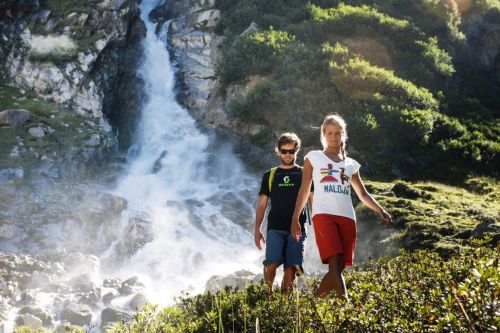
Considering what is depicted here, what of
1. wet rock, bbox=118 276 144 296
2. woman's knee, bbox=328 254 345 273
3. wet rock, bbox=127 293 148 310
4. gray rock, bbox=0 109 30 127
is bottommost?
wet rock, bbox=127 293 148 310

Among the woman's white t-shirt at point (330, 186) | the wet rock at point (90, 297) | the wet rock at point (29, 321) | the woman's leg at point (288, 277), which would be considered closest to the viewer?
the woman's white t-shirt at point (330, 186)

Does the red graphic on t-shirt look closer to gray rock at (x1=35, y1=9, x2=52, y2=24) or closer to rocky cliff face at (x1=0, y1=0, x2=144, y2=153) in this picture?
rocky cliff face at (x1=0, y1=0, x2=144, y2=153)

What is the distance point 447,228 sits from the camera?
14.4 metres

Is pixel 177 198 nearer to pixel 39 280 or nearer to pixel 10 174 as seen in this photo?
pixel 10 174

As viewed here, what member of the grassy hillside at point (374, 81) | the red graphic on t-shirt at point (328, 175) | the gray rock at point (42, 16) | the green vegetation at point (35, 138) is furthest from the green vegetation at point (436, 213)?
the gray rock at point (42, 16)

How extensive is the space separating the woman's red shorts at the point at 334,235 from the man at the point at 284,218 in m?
0.84

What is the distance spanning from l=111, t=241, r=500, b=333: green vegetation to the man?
73 cm

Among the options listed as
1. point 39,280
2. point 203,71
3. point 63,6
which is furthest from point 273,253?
point 63,6

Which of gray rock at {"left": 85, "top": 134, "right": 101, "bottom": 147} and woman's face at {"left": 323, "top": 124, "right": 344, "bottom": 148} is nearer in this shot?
woman's face at {"left": 323, "top": 124, "right": 344, "bottom": 148}

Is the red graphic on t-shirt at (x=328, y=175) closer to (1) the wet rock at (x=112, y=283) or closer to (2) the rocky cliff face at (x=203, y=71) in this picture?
(1) the wet rock at (x=112, y=283)

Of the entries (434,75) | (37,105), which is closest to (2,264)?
(37,105)

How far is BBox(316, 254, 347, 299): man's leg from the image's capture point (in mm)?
5430

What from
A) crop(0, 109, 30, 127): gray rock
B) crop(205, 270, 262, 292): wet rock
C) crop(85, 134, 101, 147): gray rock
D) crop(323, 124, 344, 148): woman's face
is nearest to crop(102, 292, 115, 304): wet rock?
crop(205, 270, 262, 292): wet rock

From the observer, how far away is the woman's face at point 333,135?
239 inches
